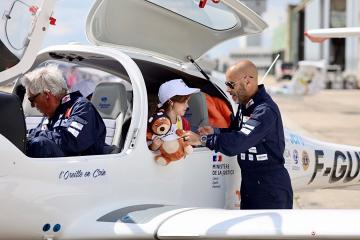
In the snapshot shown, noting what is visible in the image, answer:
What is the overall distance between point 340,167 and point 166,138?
7.79 feet

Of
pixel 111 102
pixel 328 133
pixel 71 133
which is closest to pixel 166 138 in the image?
pixel 71 133

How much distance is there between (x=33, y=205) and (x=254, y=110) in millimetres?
1563

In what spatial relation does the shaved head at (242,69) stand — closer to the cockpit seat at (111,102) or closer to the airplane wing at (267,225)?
the airplane wing at (267,225)

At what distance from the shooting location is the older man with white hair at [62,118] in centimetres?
366

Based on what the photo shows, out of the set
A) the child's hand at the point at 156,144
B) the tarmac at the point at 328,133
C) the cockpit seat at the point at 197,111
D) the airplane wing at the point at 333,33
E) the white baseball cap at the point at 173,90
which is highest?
the airplane wing at the point at 333,33

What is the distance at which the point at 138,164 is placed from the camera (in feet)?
12.8

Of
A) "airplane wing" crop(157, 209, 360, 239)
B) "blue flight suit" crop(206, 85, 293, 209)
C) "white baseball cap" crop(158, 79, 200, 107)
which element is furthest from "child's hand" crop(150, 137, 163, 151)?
"airplane wing" crop(157, 209, 360, 239)

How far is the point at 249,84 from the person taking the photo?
4090mm

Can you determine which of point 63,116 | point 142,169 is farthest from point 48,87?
point 142,169

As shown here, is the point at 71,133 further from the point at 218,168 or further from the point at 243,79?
the point at 218,168

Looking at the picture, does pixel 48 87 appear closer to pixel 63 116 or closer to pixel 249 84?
pixel 63 116

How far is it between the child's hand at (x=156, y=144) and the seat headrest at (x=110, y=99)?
968 millimetres

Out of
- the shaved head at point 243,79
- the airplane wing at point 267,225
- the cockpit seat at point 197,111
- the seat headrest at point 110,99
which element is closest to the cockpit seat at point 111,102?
the seat headrest at point 110,99

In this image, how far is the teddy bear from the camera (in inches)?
155
